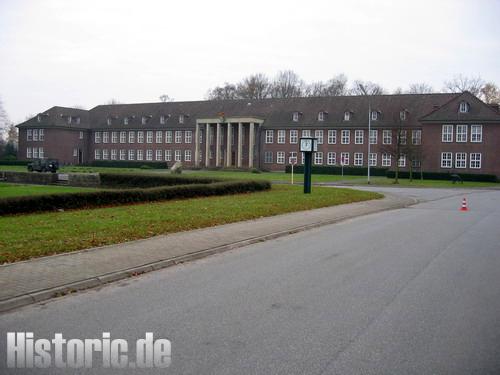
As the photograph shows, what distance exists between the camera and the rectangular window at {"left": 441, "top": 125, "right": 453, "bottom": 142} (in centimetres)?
6756

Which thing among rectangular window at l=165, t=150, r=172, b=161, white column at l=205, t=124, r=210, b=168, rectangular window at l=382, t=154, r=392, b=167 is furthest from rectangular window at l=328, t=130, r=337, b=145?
rectangular window at l=165, t=150, r=172, b=161

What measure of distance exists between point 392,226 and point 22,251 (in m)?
11.3

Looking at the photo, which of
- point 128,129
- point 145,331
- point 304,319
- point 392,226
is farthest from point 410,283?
point 128,129

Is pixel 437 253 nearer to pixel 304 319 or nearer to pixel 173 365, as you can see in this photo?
pixel 304 319

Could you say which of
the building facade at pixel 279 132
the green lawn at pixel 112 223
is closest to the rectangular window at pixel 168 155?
the building facade at pixel 279 132

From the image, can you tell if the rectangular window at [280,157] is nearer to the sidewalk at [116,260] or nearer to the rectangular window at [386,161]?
the rectangular window at [386,161]

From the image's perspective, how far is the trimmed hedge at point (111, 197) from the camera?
61.7ft

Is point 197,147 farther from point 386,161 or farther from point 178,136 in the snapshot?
point 386,161

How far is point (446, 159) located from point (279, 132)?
78.2 feet

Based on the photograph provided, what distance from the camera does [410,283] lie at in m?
9.31

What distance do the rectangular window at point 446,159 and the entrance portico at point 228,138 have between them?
25359 mm

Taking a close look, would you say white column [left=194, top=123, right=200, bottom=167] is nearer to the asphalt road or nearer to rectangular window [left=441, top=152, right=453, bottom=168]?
rectangular window [left=441, top=152, right=453, bottom=168]

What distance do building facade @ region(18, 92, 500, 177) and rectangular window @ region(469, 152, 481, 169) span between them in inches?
4.4

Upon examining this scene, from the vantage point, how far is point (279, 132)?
267 ft
